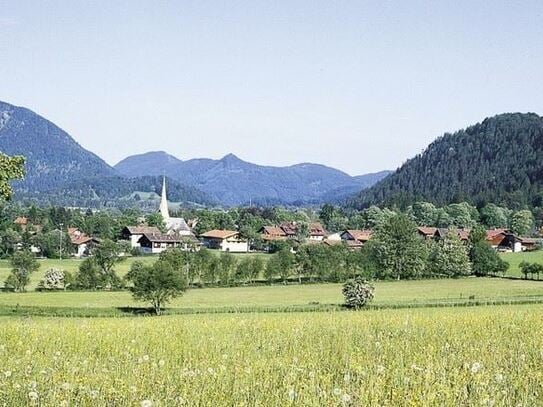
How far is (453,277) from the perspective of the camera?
9931 cm

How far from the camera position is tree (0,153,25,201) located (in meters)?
32.3

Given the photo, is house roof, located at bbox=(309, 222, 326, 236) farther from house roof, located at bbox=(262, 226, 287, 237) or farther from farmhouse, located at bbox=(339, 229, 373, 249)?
farmhouse, located at bbox=(339, 229, 373, 249)

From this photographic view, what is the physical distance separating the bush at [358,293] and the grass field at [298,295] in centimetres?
126

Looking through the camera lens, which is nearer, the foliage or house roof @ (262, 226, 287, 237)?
the foliage

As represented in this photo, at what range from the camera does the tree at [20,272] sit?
264 ft

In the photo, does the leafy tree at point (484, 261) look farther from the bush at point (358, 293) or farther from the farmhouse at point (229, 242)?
the farmhouse at point (229, 242)

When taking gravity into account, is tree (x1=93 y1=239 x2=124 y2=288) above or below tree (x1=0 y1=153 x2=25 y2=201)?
below

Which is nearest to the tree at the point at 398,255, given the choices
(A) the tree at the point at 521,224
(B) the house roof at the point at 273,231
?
(B) the house roof at the point at 273,231

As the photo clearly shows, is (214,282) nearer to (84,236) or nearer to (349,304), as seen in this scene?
(349,304)

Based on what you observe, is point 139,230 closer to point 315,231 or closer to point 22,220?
point 22,220

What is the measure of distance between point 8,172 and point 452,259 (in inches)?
3051

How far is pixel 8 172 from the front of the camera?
107 ft

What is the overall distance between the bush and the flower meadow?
40.4 meters

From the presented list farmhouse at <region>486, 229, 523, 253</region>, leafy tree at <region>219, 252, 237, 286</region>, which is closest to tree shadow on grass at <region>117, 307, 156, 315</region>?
leafy tree at <region>219, 252, 237, 286</region>
